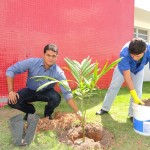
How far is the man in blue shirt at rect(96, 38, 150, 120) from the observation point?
8.29 feet

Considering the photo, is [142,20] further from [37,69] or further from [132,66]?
[37,69]

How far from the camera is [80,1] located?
5324 millimetres

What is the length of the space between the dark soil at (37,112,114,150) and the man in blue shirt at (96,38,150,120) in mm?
525

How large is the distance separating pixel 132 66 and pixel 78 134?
3.47ft

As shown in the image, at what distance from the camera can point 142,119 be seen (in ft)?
8.45

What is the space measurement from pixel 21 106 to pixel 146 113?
4.72ft

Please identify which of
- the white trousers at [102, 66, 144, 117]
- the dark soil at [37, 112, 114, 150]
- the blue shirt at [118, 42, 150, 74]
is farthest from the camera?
the white trousers at [102, 66, 144, 117]

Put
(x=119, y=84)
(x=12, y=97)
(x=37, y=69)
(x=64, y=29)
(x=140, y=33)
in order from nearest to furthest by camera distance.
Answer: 1. (x=12, y=97)
2. (x=37, y=69)
3. (x=119, y=84)
4. (x=64, y=29)
5. (x=140, y=33)

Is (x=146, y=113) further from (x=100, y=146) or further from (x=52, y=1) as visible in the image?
(x=52, y=1)

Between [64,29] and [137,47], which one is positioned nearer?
[137,47]

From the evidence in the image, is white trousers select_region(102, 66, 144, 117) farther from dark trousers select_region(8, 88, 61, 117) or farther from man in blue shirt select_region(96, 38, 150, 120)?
dark trousers select_region(8, 88, 61, 117)

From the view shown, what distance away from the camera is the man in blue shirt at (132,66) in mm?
2525

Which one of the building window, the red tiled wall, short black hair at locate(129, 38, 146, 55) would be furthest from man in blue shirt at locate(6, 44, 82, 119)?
the building window

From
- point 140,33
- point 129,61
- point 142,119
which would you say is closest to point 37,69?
point 129,61
